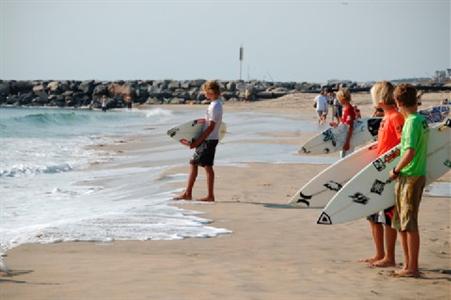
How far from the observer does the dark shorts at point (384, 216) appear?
17.8 ft

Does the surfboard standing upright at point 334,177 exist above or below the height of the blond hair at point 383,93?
below

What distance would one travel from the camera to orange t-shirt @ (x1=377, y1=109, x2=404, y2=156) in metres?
5.46

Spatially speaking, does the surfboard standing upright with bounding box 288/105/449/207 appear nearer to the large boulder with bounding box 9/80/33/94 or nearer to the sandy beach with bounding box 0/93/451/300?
the sandy beach with bounding box 0/93/451/300

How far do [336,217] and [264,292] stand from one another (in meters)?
1.21

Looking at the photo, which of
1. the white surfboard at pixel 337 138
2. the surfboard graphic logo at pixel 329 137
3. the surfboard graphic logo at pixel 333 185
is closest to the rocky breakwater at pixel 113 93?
the white surfboard at pixel 337 138

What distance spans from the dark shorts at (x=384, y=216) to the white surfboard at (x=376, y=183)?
46 millimetres

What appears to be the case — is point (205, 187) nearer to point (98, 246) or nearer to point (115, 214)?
point (115, 214)

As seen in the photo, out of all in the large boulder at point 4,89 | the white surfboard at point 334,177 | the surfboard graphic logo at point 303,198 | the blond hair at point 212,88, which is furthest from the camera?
the large boulder at point 4,89

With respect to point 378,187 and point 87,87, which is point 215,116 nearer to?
point 378,187

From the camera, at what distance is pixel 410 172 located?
5152 millimetres

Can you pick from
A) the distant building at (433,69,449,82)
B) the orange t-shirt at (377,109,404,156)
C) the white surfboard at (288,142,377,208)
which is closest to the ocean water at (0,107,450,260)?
the white surfboard at (288,142,377,208)

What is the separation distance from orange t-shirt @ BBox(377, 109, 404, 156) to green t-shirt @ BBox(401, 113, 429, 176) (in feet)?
0.90

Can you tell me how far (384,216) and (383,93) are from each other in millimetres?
953

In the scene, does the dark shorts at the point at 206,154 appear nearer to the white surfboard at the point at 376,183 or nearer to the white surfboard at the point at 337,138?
A: the white surfboard at the point at 337,138
